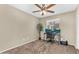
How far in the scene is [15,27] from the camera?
1.79m

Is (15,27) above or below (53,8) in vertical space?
below

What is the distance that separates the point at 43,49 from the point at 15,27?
682 mm

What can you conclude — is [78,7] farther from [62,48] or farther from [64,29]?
[62,48]

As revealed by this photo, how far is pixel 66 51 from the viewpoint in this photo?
1716mm

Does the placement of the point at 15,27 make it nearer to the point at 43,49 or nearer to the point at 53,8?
the point at 43,49

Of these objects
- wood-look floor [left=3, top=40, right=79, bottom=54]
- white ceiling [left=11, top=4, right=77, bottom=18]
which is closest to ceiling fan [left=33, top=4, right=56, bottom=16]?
white ceiling [left=11, top=4, right=77, bottom=18]

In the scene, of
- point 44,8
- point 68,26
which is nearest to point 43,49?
point 68,26

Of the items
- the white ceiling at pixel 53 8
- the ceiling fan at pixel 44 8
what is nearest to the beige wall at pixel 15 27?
the white ceiling at pixel 53 8

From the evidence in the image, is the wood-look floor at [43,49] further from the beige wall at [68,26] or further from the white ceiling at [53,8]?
the white ceiling at [53,8]

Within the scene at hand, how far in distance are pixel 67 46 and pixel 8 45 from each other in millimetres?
1109

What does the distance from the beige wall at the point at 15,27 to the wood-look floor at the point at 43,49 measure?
10cm

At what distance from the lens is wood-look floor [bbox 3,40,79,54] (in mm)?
1715

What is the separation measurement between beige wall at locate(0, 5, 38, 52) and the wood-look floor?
10cm
